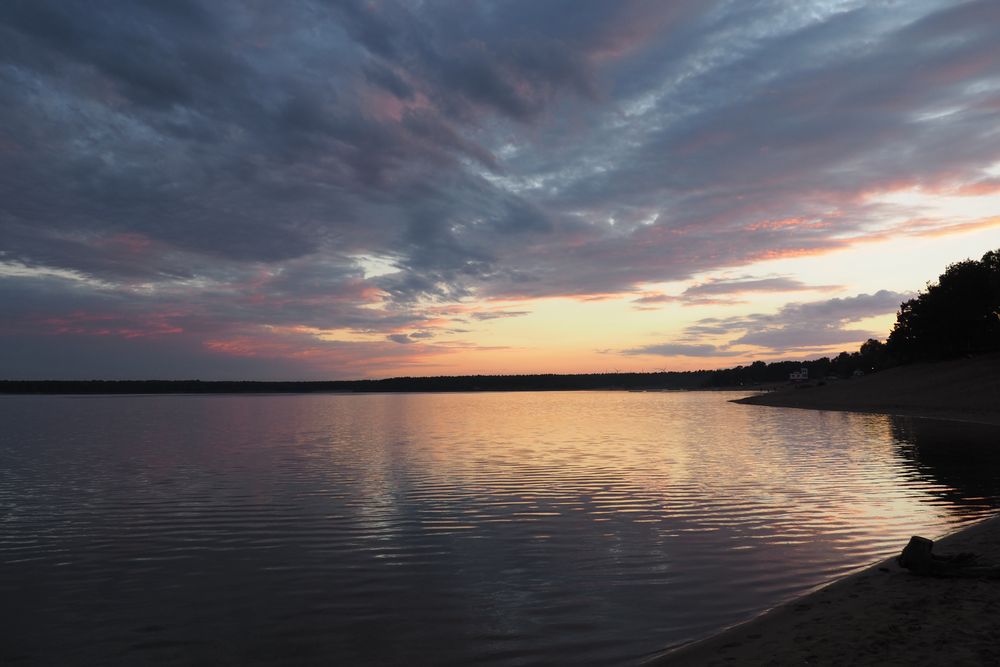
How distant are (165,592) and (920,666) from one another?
51.8 ft

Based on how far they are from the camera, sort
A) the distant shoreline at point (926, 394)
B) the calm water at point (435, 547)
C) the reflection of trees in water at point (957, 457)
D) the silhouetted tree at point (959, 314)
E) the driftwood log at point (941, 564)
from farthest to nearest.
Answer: the silhouetted tree at point (959, 314), the distant shoreline at point (926, 394), the reflection of trees in water at point (957, 457), the driftwood log at point (941, 564), the calm water at point (435, 547)

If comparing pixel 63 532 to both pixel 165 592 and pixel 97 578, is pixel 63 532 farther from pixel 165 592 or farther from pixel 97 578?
pixel 165 592

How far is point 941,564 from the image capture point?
Answer: 14383 millimetres

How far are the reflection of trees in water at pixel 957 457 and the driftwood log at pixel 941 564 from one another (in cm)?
1308

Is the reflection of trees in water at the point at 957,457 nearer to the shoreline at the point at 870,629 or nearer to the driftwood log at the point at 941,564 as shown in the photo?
the driftwood log at the point at 941,564

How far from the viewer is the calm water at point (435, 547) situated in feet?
42.3

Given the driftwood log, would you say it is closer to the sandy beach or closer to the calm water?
the sandy beach

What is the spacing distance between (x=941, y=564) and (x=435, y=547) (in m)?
13.2

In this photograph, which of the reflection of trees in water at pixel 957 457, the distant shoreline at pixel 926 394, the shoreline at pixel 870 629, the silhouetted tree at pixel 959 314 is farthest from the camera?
the silhouetted tree at pixel 959 314

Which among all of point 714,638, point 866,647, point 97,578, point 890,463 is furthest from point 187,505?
point 890,463

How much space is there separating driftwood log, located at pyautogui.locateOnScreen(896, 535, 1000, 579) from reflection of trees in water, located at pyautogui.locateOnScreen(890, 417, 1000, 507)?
13083 mm

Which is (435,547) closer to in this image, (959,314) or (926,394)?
(926,394)

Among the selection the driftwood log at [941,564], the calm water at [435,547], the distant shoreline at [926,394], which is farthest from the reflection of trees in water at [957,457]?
the driftwood log at [941,564]

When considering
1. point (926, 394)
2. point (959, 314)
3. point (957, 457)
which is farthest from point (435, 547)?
point (959, 314)
